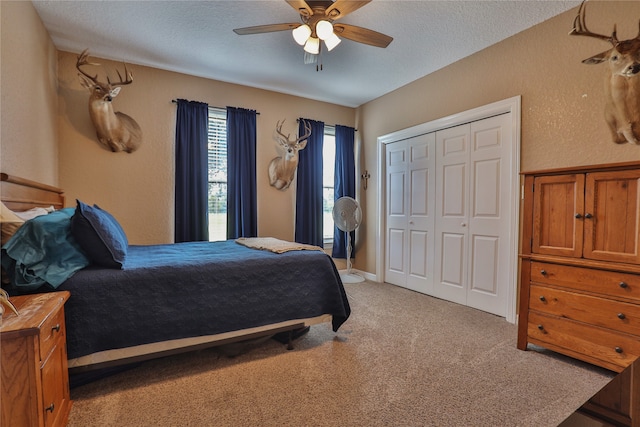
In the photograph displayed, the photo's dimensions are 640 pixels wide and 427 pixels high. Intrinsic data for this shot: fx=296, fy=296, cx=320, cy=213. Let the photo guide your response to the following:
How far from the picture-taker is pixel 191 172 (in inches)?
143

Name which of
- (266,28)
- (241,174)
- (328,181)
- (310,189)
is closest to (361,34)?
(266,28)

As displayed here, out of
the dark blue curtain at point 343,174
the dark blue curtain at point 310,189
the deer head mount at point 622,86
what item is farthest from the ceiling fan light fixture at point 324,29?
the dark blue curtain at point 343,174

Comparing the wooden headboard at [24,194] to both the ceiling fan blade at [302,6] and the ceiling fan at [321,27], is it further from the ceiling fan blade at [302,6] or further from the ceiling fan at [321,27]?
the ceiling fan blade at [302,6]

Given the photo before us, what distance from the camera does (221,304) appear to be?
2.02 metres

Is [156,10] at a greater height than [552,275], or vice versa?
[156,10]

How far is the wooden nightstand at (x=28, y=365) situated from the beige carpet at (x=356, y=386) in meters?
0.46

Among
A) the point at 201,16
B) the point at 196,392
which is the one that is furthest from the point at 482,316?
the point at 201,16

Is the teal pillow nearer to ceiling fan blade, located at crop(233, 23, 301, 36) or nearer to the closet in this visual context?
ceiling fan blade, located at crop(233, 23, 301, 36)

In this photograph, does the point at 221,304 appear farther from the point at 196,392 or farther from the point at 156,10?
the point at 156,10

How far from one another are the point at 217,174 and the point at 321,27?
240 cm

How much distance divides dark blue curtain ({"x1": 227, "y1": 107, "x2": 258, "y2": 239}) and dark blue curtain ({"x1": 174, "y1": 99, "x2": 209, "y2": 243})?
0.30 meters

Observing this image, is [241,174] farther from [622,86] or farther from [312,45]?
[622,86]

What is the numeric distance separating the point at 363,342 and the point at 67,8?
3711 mm

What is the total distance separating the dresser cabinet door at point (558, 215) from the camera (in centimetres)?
202
